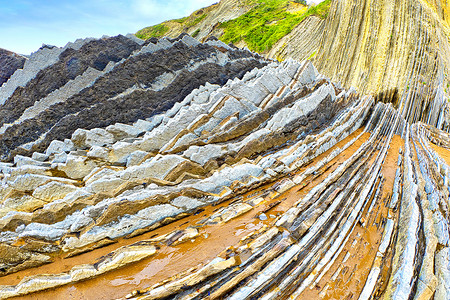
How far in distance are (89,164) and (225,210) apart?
4.93m

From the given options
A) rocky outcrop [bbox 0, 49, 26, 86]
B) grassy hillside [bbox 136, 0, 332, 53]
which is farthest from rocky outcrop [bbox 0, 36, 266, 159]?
grassy hillside [bbox 136, 0, 332, 53]

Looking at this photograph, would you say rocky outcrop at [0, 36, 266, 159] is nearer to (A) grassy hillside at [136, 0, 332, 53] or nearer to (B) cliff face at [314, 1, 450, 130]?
(B) cliff face at [314, 1, 450, 130]

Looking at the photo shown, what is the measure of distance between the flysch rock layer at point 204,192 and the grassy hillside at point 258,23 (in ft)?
105

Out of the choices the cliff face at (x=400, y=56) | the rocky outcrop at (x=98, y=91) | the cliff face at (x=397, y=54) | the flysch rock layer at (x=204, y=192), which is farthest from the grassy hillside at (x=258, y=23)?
the rocky outcrop at (x=98, y=91)

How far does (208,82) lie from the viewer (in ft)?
35.6

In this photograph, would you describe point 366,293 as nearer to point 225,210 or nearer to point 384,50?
point 225,210

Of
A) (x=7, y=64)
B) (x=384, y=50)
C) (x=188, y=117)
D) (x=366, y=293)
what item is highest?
(x=384, y=50)

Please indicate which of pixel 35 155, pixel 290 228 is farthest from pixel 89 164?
pixel 290 228

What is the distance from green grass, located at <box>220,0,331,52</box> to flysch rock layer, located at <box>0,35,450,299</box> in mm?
31387

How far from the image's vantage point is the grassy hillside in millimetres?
38866

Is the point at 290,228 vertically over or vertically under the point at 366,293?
over

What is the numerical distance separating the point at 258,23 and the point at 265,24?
189cm

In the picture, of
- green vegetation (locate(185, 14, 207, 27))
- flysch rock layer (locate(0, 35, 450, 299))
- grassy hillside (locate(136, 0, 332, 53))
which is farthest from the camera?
green vegetation (locate(185, 14, 207, 27))

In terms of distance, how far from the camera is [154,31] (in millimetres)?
64500
